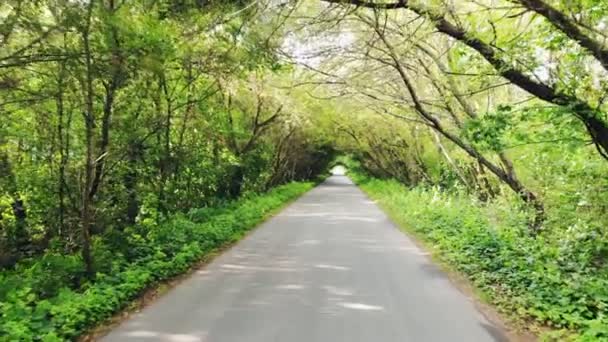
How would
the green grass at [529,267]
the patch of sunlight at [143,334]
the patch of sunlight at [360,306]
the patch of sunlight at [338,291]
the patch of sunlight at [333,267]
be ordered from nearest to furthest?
the patch of sunlight at [143,334] → the green grass at [529,267] → the patch of sunlight at [360,306] → the patch of sunlight at [338,291] → the patch of sunlight at [333,267]

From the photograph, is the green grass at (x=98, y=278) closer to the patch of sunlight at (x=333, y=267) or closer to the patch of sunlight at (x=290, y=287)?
the patch of sunlight at (x=290, y=287)

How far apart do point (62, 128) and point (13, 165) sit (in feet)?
7.80

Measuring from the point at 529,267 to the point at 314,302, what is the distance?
3296mm

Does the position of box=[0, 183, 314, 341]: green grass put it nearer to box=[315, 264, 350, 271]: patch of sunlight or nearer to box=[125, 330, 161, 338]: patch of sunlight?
box=[125, 330, 161, 338]: patch of sunlight

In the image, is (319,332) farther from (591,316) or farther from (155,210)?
(155,210)

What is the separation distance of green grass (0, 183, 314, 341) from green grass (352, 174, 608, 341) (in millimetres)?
4957

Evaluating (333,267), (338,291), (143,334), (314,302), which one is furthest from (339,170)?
(143,334)

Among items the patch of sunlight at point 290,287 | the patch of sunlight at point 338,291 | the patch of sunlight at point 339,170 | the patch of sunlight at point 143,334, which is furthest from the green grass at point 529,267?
the patch of sunlight at point 339,170

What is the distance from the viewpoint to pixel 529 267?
23.0 feet

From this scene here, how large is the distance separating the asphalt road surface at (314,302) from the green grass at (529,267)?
0.52 meters

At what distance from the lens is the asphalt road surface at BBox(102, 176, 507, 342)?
206 inches

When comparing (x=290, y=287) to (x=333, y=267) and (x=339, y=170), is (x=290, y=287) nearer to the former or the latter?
(x=333, y=267)

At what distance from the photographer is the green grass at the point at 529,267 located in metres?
5.37

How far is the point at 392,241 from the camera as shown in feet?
38.3
